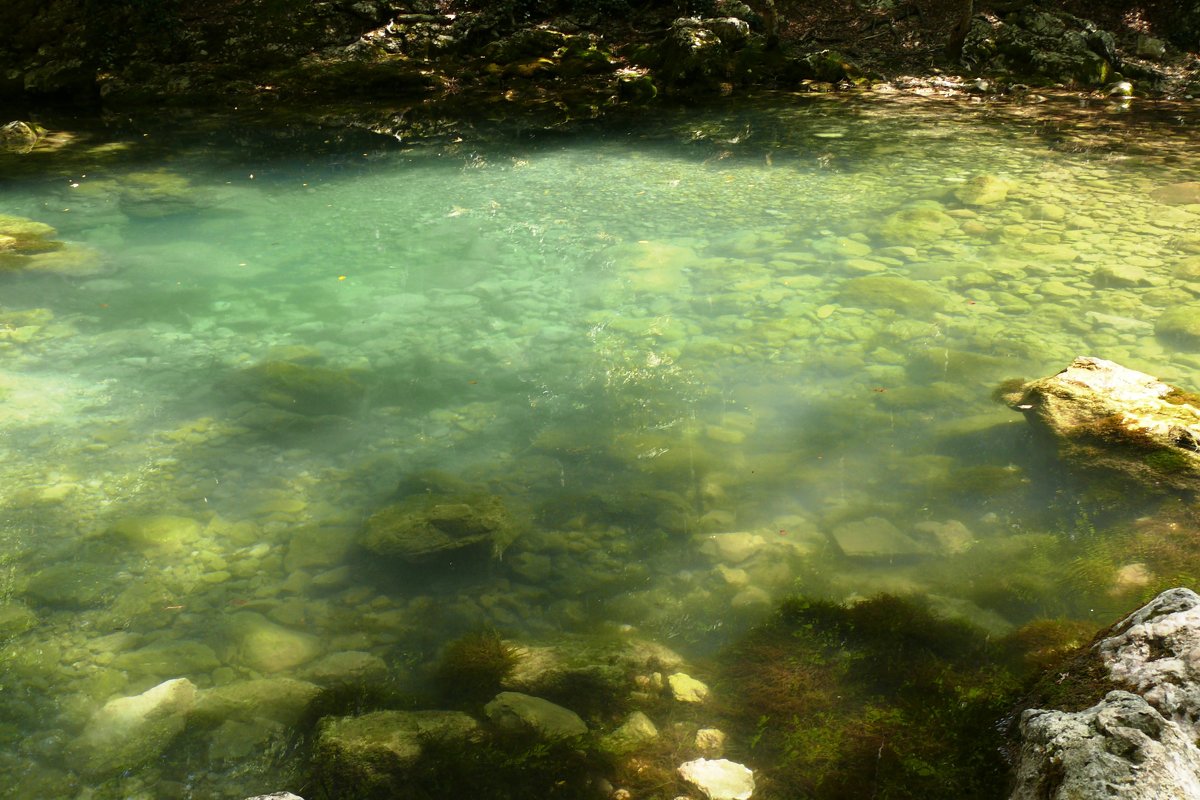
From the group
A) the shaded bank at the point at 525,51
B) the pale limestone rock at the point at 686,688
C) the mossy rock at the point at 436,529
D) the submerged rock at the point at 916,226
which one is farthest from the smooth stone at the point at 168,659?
the shaded bank at the point at 525,51

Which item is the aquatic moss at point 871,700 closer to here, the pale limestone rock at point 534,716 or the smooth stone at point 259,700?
the pale limestone rock at point 534,716

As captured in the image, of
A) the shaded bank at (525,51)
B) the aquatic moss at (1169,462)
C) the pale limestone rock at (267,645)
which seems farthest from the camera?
the shaded bank at (525,51)

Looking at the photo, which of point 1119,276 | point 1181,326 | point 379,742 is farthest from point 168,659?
point 1119,276

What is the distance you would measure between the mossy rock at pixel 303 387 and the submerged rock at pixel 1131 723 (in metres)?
4.07

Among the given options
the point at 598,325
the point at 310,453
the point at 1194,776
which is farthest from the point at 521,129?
the point at 1194,776

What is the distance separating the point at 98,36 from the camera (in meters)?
14.9

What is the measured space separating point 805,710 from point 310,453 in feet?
9.98

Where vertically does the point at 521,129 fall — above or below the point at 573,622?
above

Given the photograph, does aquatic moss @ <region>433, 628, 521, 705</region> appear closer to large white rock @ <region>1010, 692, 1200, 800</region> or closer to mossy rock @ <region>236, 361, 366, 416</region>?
large white rock @ <region>1010, 692, 1200, 800</region>

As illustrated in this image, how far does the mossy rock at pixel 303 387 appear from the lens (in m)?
5.15

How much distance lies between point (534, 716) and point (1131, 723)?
184 cm

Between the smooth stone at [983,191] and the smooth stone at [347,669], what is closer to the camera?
the smooth stone at [347,669]

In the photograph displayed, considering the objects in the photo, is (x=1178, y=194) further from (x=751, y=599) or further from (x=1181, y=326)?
(x=751, y=599)

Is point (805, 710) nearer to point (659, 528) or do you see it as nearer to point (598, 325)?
point (659, 528)
